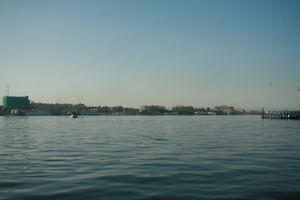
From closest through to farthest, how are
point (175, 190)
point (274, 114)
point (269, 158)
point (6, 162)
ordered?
point (175, 190)
point (6, 162)
point (269, 158)
point (274, 114)

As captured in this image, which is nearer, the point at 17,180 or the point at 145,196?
the point at 145,196

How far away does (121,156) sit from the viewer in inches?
856

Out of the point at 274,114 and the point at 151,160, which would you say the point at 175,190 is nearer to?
the point at 151,160

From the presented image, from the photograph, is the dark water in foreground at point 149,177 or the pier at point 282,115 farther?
the pier at point 282,115

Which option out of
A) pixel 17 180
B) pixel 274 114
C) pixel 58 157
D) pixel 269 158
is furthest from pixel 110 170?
pixel 274 114

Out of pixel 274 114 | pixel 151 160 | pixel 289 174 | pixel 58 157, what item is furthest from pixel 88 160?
pixel 274 114

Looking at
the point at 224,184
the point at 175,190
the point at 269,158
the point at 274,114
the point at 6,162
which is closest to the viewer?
the point at 175,190

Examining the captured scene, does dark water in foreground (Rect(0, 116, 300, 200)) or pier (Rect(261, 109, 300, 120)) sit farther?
pier (Rect(261, 109, 300, 120))

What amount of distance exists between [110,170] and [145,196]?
565cm

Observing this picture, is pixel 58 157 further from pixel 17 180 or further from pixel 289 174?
pixel 289 174

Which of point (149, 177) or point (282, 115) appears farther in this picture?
point (282, 115)

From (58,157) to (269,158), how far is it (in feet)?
52.2

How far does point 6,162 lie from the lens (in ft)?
62.0

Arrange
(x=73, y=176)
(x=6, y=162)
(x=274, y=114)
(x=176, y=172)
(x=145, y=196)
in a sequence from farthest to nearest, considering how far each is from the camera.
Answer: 1. (x=274, y=114)
2. (x=6, y=162)
3. (x=176, y=172)
4. (x=73, y=176)
5. (x=145, y=196)
